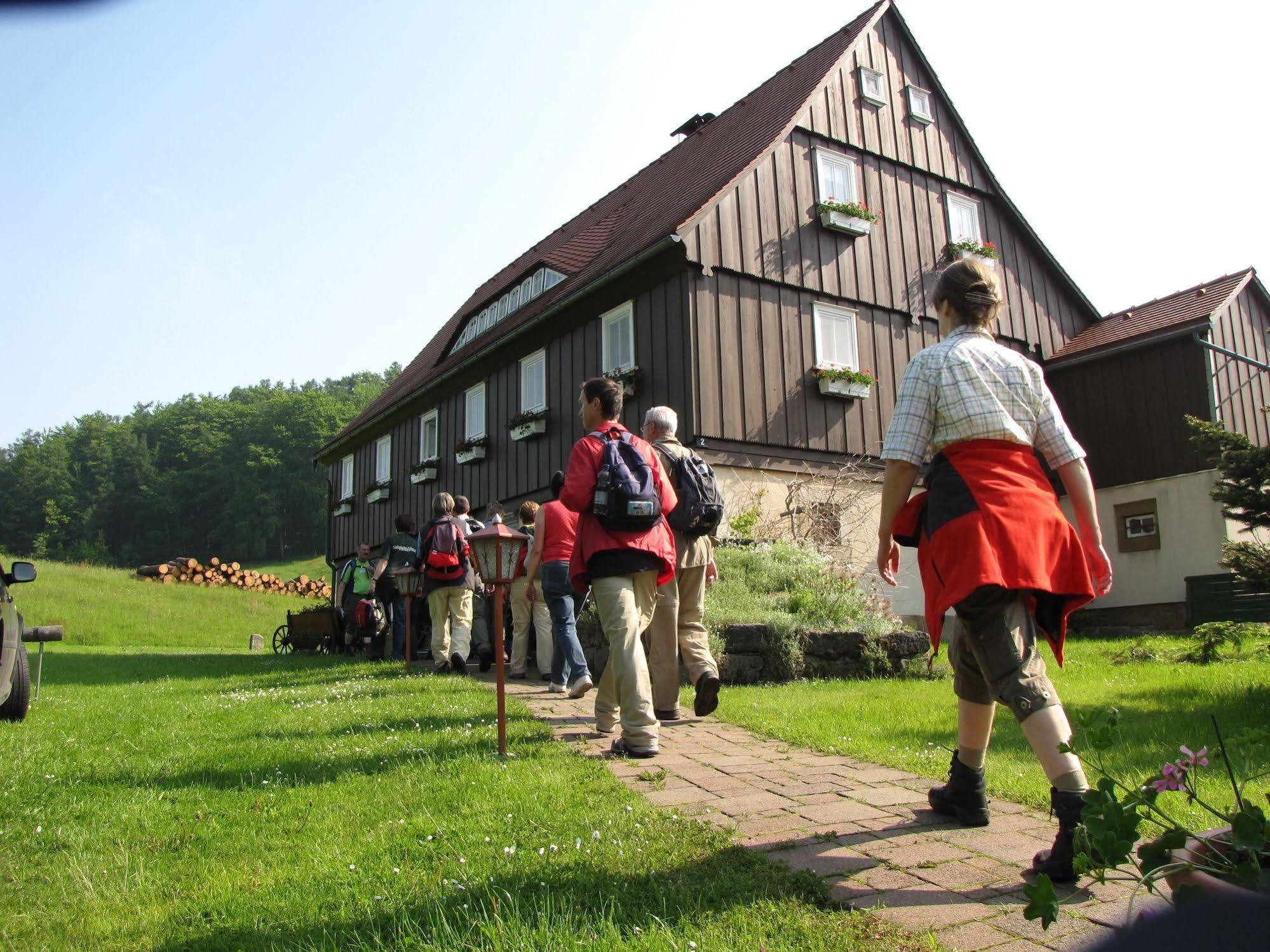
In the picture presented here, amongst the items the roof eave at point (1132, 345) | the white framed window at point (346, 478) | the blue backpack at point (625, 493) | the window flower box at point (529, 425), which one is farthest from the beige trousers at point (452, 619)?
the white framed window at point (346, 478)

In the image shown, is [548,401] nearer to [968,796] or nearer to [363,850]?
[363,850]

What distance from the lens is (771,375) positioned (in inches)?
590

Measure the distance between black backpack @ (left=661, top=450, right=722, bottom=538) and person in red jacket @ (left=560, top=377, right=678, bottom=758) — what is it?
678 millimetres

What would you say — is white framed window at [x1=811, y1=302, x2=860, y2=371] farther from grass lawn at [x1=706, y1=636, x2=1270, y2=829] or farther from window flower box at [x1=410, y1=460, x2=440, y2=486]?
window flower box at [x1=410, y1=460, x2=440, y2=486]

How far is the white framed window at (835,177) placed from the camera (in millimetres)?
16344

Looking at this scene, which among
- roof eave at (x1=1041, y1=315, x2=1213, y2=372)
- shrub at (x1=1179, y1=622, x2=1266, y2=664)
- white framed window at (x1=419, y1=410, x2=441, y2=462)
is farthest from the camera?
white framed window at (x1=419, y1=410, x2=441, y2=462)

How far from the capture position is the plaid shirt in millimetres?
3176

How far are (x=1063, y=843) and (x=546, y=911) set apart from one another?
4.71 ft

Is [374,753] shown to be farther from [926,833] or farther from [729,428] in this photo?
[729,428]

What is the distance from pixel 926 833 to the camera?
345cm

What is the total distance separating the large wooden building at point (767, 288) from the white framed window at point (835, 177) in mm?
41

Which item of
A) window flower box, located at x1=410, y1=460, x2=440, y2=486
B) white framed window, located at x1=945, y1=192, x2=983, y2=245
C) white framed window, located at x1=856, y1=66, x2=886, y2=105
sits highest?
white framed window, located at x1=856, y1=66, x2=886, y2=105

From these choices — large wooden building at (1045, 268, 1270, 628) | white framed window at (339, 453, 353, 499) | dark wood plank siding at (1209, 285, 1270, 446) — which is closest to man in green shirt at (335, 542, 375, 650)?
large wooden building at (1045, 268, 1270, 628)

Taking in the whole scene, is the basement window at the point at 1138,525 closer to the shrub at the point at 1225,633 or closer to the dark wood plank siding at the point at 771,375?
the dark wood plank siding at the point at 771,375
